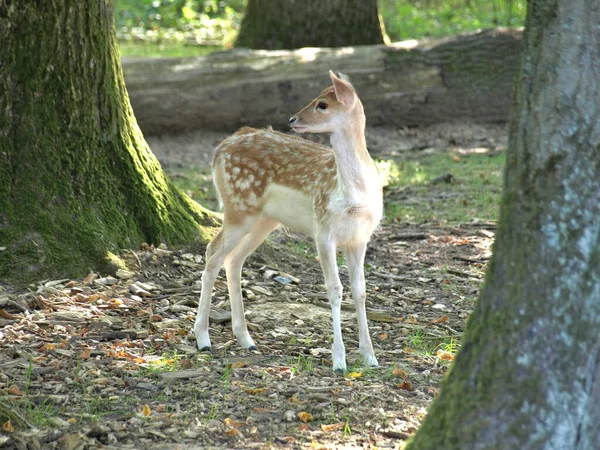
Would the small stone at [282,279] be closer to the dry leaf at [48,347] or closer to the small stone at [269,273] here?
the small stone at [269,273]

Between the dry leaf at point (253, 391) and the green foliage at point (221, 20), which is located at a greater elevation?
the green foliage at point (221, 20)

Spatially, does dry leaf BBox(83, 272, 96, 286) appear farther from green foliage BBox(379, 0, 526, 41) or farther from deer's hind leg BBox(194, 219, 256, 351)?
green foliage BBox(379, 0, 526, 41)

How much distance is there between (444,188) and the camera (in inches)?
423

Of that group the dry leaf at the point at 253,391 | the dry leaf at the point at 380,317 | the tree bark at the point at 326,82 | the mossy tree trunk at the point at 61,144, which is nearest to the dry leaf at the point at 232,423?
the dry leaf at the point at 253,391

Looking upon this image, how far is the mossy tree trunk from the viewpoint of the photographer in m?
6.64

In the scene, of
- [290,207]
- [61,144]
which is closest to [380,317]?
[290,207]

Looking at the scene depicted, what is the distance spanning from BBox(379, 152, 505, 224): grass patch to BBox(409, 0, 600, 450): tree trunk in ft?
19.1

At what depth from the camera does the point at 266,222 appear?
649cm

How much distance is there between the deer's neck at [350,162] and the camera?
19.0ft

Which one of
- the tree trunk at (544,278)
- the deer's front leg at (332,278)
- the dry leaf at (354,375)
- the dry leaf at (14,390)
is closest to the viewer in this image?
the tree trunk at (544,278)

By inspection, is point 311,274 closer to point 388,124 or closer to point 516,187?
point 516,187

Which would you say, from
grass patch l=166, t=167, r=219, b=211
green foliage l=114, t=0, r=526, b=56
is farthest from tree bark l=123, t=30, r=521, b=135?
green foliage l=114, t=0, r=526, b=56

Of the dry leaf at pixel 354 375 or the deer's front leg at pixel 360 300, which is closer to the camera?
the dry leaf at pixel 354 375

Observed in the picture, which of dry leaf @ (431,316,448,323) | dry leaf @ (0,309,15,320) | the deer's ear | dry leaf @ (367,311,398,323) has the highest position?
the deer's ear
